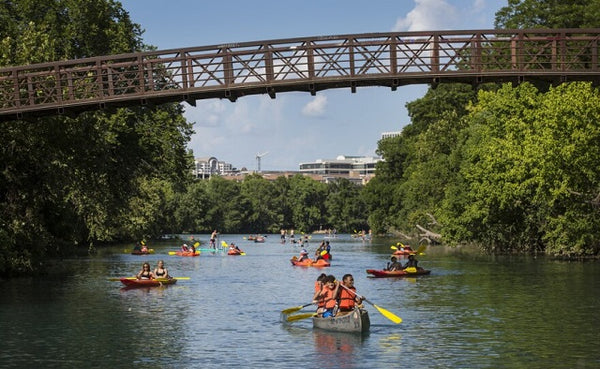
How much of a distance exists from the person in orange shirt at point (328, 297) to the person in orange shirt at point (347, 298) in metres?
0.21

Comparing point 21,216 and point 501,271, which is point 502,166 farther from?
point 21,216

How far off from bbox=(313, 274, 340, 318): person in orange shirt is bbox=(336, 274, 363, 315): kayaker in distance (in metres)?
0.20

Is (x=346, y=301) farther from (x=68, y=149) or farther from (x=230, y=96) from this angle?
(x=68, y=149)

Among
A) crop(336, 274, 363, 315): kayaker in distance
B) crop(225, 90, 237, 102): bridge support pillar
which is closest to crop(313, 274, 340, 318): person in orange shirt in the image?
crop(336, 274, 363, 315): kayaker in distance

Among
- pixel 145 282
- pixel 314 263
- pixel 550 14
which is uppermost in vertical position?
pixel 550 14

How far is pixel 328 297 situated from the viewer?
33.1 metres

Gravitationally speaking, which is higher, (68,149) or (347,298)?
(68,149)

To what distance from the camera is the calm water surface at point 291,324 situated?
27328mm

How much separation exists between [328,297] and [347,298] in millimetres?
710

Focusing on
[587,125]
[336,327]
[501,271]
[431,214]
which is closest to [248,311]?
[336,327]

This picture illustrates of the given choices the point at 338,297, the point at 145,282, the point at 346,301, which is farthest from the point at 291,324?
the point at 145,282

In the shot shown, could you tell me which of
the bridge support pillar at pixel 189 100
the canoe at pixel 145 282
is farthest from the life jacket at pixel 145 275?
the bridge support pillar at pixel 189 100

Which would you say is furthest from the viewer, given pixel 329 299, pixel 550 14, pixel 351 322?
pixel 550 14

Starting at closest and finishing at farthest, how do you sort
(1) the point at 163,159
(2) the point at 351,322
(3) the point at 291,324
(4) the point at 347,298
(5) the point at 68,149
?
(2) the point at 351,322
(4) the point at 347,298
(3) the point at 291,324
(5) the point at 68,149
(1) the point at 163,159
